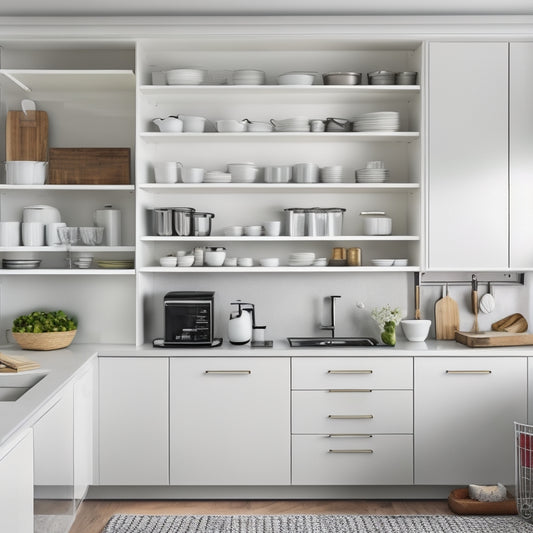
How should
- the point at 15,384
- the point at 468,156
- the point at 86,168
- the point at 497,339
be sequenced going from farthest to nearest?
the point at 86,168 → the point at 468,156 → the point at 497,339 → the point at 15,384

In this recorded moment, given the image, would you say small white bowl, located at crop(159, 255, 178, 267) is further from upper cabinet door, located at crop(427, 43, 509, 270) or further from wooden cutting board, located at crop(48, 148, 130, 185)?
upper cabinet door, located at crop(427, 43, 509, 270)

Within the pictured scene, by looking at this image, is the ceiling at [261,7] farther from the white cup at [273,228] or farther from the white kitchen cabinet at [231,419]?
the white kitchen cabinet at [231,419]

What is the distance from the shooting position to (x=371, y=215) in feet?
13.7

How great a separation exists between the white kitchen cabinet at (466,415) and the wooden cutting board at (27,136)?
2.45 metres

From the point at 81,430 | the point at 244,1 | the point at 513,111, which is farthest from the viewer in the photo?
the point at 513,111

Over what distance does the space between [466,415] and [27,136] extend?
2920 millimetres

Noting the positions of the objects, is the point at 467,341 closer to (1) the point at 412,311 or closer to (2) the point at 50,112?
(1) the point at 412,311

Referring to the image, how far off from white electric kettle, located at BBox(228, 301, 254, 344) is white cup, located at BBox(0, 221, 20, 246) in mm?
1305

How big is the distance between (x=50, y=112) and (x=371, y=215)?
200cm

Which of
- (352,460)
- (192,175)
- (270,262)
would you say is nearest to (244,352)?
(270,262)

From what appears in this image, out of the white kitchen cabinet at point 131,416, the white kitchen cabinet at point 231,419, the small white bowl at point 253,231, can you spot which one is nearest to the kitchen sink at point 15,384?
the white kitchen cabinet at point 131,416

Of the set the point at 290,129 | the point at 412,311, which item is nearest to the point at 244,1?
the point at 290,129

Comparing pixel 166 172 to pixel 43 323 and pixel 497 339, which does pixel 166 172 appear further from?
pixel 497 339

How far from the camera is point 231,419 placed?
3723 mm
